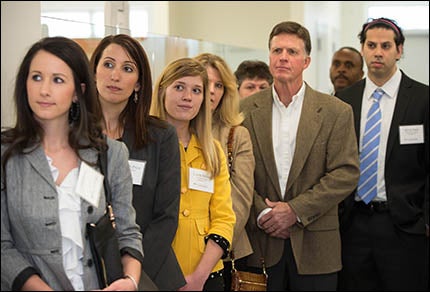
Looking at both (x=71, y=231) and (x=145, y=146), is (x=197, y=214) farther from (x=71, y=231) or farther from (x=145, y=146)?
(x=71, y=231)

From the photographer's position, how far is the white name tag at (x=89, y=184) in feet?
6.69

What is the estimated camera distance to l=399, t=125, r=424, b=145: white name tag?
3.71m

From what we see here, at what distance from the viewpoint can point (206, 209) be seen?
118 inches

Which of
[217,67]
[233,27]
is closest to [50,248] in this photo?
[217,67]

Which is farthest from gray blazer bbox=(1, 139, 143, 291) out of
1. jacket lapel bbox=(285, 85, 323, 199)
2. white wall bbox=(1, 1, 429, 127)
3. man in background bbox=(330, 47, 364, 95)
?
white wall bbox=(1, 1, 429, 127)

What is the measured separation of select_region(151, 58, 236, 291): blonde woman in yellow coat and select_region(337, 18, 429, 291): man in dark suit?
3.42ft

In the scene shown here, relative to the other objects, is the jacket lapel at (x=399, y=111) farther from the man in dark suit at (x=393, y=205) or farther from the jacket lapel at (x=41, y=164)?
the jacket lapel at (x=41, y=164)

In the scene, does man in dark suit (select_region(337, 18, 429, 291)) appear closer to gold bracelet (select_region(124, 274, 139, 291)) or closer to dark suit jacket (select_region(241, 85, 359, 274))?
dark suit jacket (select_region(241, 85, 359, 274))

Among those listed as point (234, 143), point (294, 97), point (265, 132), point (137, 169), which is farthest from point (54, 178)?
point (294, 97)

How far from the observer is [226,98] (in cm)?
343

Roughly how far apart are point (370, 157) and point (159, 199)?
5.10 feet

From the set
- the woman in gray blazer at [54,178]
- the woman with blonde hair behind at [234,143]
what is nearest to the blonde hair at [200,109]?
the woman with blonde hair behind at [234,143]

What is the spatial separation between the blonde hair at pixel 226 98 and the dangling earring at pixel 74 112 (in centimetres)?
132

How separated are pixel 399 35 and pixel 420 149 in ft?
2.29
